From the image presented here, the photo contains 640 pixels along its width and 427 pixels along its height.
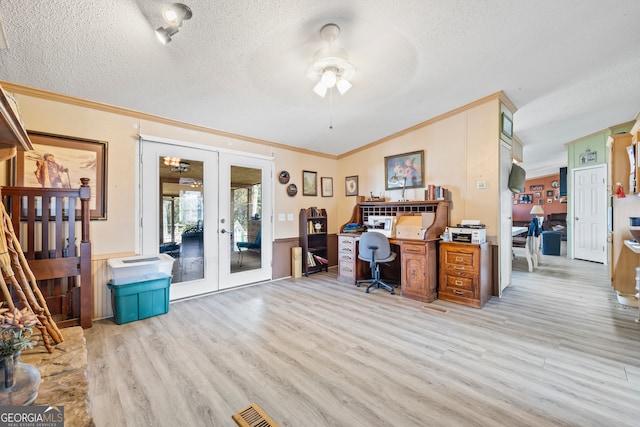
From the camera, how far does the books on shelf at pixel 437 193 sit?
13.3 feet

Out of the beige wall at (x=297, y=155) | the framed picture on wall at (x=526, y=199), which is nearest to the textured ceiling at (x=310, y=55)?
the beige wall at (x=297, y=155)

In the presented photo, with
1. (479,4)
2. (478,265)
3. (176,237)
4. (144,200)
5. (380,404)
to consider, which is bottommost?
(380,404)

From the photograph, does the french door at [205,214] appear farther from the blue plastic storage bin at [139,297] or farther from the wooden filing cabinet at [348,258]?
the wooden filing cabinet at [348,258]

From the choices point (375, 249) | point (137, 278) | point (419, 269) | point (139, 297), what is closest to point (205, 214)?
point (137, 278)

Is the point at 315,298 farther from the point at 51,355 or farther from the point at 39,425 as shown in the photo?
the point at 39,425

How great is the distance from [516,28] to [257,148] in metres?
3.54

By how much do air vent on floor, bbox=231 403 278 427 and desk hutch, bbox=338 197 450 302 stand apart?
8.62 ft

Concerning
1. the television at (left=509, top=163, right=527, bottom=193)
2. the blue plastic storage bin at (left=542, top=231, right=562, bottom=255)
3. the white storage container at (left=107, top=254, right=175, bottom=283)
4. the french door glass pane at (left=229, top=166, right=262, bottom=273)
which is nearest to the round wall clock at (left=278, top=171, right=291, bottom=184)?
the french door glass pane at (left=229, top=166, right=262, bottom=273)

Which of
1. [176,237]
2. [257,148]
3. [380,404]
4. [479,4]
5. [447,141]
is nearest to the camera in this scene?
[380,404]


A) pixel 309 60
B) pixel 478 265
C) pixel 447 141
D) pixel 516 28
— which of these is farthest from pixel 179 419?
pixel 447 141

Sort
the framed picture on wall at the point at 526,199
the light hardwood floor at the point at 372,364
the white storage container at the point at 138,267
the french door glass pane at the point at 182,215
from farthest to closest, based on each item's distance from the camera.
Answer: the framed picture on wall at the point at 526,199 → the french door glass pane at the point at 182,215 → the white storage container at the point at 138,267 → the light hardwood floor at the point at 372,364

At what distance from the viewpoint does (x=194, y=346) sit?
2463 mm

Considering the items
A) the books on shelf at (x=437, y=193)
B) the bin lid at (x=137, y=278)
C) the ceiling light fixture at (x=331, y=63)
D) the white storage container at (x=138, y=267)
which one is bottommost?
the bin lid at (x=137, y=278)

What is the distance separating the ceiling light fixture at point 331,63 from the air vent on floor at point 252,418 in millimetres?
2574
